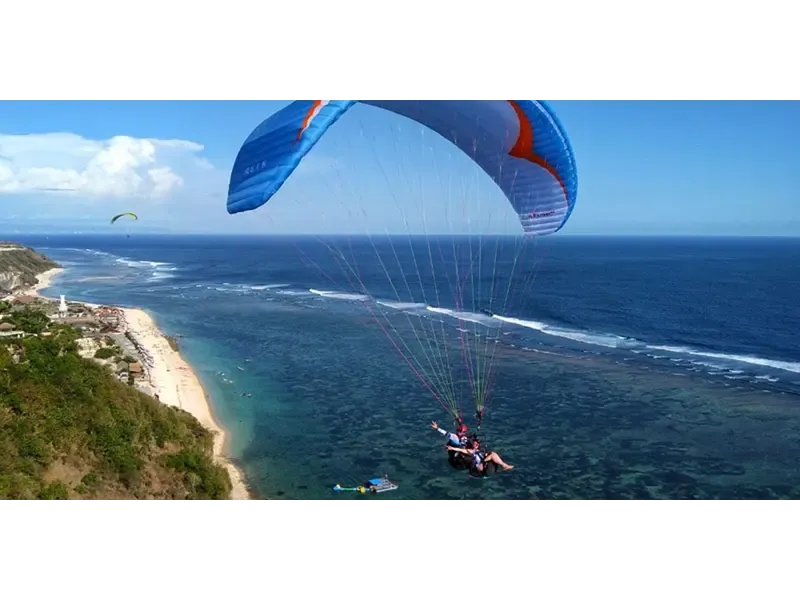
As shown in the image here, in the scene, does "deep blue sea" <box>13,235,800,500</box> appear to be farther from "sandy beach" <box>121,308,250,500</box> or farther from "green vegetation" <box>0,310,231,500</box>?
"green vegetation" <box>0,310,231,500</box>

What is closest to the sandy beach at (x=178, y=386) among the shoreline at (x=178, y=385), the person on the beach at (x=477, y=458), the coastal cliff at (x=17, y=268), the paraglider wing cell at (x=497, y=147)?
the shoreline at (x=178, y=385)

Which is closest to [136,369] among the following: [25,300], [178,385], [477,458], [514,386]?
[178,385]

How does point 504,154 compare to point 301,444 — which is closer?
point 504,154

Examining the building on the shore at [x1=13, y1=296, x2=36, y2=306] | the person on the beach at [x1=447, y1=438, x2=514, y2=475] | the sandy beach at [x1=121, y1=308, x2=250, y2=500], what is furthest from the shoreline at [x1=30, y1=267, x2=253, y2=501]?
the person on the beach at [x1=447, y1=438, x2=514, y2=475]

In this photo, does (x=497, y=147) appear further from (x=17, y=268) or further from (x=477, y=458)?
(x=17, y=268)
